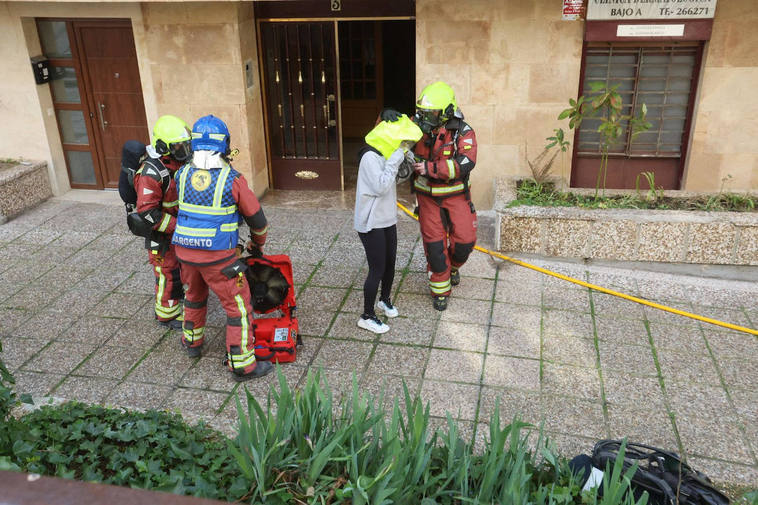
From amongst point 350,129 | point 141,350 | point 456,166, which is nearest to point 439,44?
point 456,166

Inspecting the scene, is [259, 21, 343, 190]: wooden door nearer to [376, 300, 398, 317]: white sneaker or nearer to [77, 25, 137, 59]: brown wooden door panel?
[77, 25, 137, 59]: brown wooden door panel

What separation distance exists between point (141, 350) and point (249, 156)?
3.45 meters

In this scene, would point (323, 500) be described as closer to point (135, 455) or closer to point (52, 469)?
point (135, 455)

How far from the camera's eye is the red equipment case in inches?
201

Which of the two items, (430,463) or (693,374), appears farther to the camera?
(693,374)

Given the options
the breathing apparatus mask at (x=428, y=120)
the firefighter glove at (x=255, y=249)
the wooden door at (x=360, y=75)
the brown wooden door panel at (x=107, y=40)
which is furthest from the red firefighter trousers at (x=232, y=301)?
the wooden door at (x=360, y=75)

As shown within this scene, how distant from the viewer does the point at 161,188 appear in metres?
5.11

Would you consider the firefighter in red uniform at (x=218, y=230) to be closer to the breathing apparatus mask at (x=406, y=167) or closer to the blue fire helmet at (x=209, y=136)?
the blue fire helmet at (x=209, y=136)

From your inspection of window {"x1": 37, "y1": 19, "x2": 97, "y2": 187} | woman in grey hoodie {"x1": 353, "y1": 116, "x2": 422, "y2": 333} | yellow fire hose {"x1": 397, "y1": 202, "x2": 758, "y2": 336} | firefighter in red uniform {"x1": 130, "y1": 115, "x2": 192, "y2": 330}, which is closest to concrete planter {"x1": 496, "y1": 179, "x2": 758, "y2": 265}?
yellow fire hose {"x1": 397, "y1": 202, "x2": 758, "y2": 336}

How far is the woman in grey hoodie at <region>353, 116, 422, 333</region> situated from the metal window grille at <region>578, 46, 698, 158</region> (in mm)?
3364

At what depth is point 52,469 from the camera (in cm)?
359

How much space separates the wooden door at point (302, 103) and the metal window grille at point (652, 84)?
303 centimetres

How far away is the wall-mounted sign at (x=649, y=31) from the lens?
7.03 meters

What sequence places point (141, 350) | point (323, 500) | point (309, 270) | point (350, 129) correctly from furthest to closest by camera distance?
point (350, 129) < point (309, 270) < point (141, 350) < point (323, 500)
